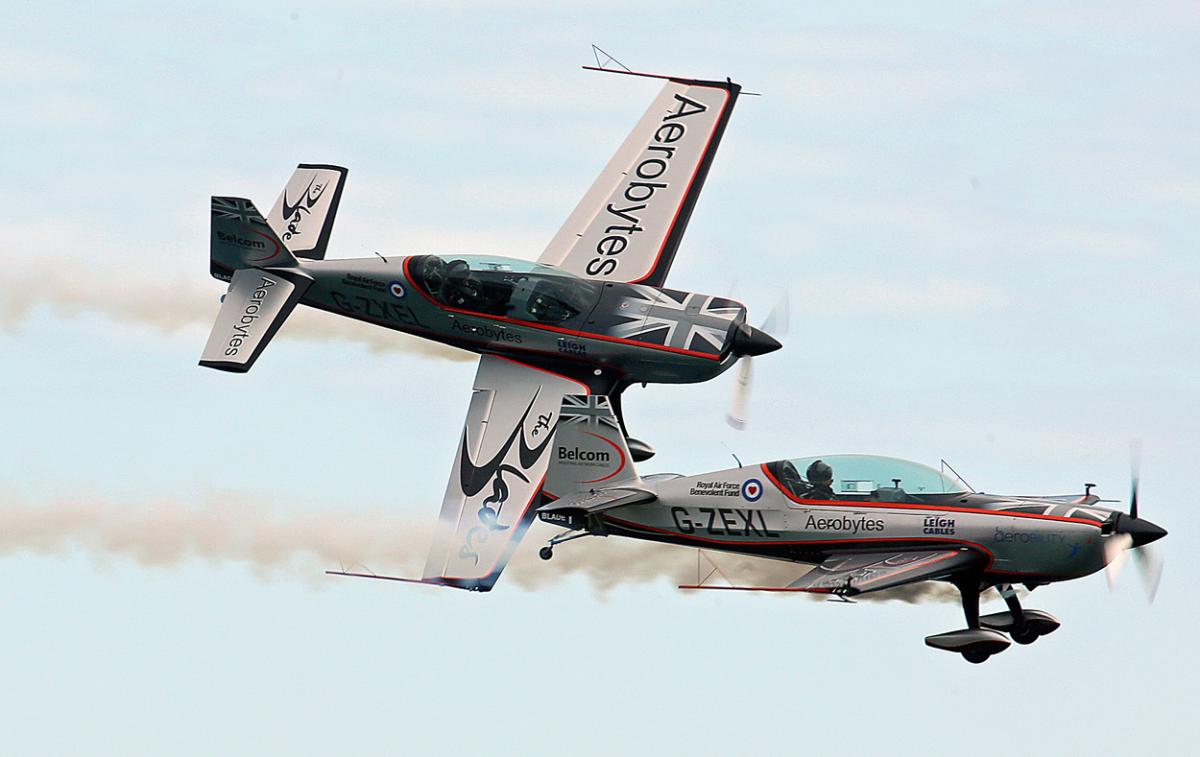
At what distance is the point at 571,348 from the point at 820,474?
5100 millimetres

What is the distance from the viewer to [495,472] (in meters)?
32.2

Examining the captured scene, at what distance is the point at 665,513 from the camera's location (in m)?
31.3

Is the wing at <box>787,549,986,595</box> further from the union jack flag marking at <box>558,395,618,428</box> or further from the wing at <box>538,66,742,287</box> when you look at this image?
the wing at <box>538,66,742,287</box>

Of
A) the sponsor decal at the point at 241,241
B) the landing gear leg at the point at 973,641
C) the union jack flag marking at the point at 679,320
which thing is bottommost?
the landing gear leg at the point at 973,641

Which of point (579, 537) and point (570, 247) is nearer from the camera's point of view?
point (579, 537)

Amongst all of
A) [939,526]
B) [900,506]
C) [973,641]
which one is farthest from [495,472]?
[973,641]

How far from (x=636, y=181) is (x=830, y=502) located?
27.4 ft

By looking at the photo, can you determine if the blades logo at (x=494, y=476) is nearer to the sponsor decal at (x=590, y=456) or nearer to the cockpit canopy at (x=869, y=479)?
the sponsor decal at (x=590, y=456)

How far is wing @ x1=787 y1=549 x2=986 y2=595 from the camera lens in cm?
2927

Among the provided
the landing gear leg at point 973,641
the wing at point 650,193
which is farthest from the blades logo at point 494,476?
the landing gear leg at point 973,641

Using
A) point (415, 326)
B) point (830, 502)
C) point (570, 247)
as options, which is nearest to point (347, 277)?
point (415, 326)

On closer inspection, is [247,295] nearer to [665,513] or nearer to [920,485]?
[665,513]

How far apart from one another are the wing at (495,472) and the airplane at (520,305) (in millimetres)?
30

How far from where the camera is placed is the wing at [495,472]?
30609 mm
